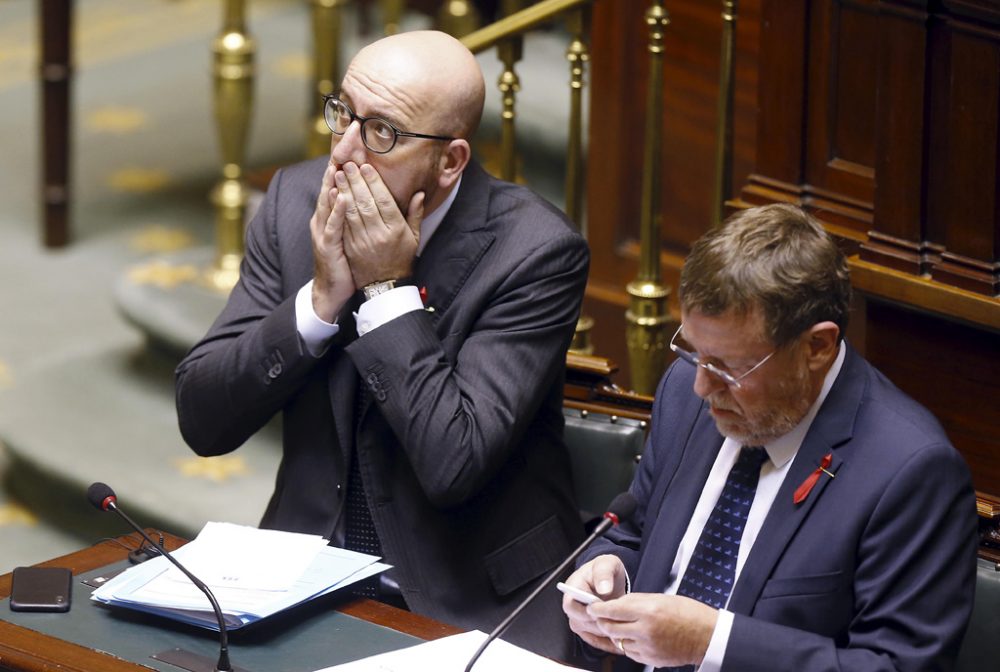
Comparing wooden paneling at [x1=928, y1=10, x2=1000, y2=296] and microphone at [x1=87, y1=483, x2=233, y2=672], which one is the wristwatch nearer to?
microphone at [x1=87, y1=483, x2=233, y2=672]

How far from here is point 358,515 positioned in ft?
9.83

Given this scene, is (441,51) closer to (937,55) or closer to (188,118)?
(937,55)

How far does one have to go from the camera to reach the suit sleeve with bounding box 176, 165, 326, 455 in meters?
2.93

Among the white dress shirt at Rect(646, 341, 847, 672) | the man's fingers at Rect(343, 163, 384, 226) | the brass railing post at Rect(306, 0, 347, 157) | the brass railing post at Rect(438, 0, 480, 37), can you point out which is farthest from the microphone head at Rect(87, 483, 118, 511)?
the brass railing post at Rect(438, 0, 480, 37)

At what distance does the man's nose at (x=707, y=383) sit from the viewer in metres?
2.43

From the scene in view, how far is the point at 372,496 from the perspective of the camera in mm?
2938

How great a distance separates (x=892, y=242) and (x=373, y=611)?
1141 mm

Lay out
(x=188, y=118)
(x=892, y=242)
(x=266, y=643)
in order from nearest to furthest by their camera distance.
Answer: (x=266, y=643), (x=892, y=242), (x=188, y=118)

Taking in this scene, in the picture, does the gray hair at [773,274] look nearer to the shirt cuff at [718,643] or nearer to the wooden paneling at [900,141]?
the shirt cuff at [718,643]

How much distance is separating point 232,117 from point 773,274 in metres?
2.91

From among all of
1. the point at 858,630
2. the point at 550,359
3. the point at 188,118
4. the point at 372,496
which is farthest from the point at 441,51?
the point at 188,118

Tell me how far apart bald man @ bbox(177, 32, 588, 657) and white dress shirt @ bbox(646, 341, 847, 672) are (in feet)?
1.28

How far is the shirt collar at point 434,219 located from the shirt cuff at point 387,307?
0.45ft

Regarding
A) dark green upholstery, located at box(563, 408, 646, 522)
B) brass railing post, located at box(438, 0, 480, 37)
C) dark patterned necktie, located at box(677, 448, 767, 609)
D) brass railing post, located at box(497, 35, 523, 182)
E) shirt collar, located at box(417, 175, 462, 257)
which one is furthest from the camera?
brass railing post, located at box(438, 0, 480, 37)
